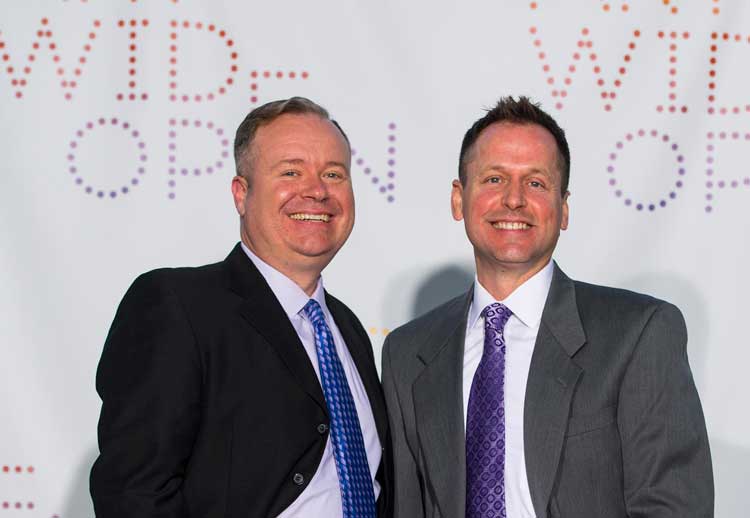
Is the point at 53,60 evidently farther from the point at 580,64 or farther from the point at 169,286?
the point at 580,64

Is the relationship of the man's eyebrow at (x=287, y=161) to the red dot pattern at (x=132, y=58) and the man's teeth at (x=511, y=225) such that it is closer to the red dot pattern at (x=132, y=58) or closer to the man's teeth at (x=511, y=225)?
the man's teeth at (x=511, y=225)

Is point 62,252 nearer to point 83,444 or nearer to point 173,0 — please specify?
point 83,444

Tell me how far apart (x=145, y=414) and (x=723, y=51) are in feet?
6.05

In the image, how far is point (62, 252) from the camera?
265 cm

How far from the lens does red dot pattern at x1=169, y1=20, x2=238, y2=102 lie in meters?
2.67

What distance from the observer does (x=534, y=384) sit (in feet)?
5.84

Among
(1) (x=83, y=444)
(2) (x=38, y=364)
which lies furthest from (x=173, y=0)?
(1) (x=83, y=444)

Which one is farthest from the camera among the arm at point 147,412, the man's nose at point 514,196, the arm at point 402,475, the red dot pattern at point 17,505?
the red dot pattern at point 17,505

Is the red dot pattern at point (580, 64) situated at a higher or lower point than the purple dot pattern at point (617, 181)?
higher

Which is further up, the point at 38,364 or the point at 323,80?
the point at 323,80

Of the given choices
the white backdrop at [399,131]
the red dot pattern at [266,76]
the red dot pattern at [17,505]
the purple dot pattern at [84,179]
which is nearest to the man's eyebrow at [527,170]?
the white backdrop at [399,131]

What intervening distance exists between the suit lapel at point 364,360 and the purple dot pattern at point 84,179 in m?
Result: 0.80

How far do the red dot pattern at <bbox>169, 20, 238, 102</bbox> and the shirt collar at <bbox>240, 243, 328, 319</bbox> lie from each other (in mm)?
876

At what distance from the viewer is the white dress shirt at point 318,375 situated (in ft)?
5.69
